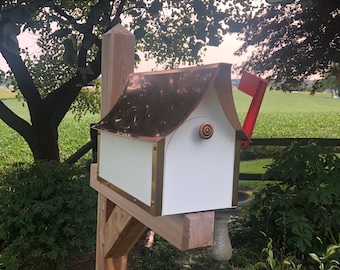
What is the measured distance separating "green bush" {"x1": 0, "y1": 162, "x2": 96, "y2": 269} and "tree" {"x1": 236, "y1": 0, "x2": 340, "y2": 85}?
12.7 ft

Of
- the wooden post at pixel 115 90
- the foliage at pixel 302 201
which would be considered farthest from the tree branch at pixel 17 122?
the wooden post at pixel 115 90

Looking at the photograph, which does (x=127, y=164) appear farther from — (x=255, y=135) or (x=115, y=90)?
(x=255, y=135)

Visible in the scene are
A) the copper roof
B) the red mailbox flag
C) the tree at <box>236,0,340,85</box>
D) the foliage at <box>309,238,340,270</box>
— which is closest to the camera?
the copper roof

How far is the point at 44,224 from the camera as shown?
235 centimetres

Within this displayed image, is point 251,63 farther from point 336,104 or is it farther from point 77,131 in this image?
point 336,104

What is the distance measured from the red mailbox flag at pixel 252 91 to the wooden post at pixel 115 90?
513mm

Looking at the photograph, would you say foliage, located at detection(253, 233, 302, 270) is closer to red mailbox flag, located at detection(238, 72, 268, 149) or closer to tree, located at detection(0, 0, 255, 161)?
red mailbox flag, located at detection(238, 72, 268, 149)

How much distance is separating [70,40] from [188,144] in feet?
5.48

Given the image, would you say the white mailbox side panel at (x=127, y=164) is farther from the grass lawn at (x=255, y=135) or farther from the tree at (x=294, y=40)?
the tree at (x=294, y=40)

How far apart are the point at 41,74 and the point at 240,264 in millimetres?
3682

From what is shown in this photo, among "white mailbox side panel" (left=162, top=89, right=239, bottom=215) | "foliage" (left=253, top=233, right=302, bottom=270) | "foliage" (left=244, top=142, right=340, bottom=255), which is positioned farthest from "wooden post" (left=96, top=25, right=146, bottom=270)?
"foliage" (left=244, top=142, right=340, bottom=255)

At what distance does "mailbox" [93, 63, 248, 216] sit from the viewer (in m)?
0.87

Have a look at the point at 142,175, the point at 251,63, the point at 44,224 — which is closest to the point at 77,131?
the point at 251,63

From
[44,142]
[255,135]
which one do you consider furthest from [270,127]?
[44,142]
